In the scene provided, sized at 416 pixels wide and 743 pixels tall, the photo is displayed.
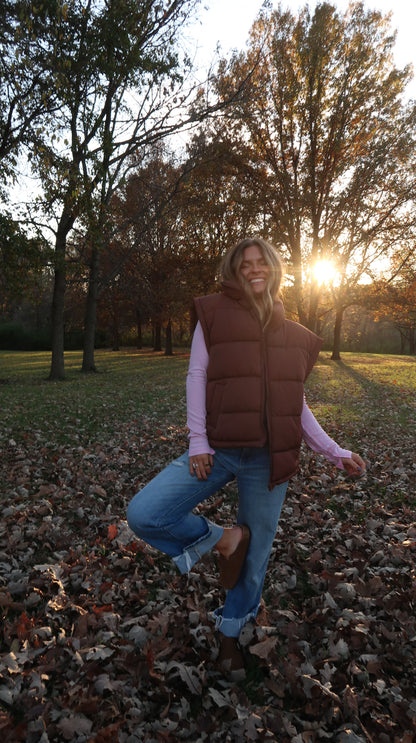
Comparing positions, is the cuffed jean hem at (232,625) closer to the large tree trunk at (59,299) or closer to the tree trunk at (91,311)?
the large tree trunk at (59,299)

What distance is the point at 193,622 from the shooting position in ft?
11.1

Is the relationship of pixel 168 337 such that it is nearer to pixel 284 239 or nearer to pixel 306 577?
pixel 284 239

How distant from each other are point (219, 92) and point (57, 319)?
11.7m

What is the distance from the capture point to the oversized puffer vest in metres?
2.50

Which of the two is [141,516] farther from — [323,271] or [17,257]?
[323,271]

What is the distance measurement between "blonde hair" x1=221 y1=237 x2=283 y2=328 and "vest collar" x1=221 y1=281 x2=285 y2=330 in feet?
0.09

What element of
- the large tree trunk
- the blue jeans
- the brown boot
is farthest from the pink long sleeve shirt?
the large tree trunk

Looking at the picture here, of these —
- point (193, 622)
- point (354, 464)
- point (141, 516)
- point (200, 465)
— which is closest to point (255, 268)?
point (200, 465)

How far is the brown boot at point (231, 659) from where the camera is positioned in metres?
2.87

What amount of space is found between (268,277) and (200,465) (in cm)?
128

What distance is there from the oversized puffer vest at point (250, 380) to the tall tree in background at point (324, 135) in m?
19.4

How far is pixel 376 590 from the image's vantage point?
12.5 feet

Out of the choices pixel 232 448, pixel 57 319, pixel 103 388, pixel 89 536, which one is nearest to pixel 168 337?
pixel 57 319

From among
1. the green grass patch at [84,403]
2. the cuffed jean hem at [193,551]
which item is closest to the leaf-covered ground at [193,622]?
the cuffed jean hem at [193,551]
